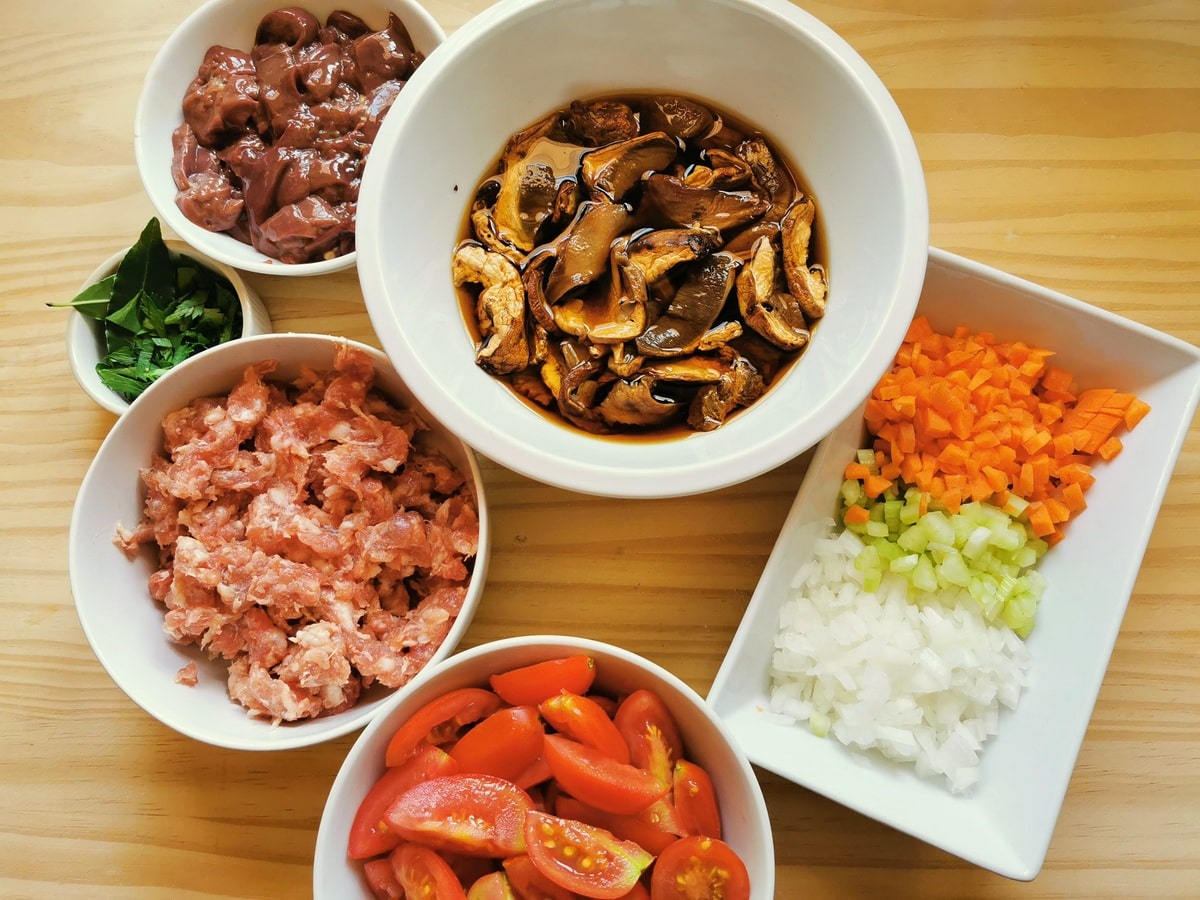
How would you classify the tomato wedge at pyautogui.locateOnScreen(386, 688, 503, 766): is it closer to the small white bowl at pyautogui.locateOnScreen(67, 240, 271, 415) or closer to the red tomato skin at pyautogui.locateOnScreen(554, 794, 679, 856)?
the red tomato skin at pyautogui.locateOnScreen(554, 794, 679, 856)

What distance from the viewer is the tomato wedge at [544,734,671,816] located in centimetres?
127

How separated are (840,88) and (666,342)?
0.50 metres

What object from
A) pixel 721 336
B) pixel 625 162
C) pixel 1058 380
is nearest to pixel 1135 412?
pixel 1058 380

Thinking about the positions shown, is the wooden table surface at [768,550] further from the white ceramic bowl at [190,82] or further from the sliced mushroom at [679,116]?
the sliced mushroom at [679,116]

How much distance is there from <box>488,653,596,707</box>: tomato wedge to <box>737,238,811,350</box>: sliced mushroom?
25.1 inches

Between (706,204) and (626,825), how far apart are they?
3.53 feet

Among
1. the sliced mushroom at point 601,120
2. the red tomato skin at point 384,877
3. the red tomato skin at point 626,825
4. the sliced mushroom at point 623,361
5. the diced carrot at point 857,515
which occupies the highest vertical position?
the sliced mushroom at point 601,120

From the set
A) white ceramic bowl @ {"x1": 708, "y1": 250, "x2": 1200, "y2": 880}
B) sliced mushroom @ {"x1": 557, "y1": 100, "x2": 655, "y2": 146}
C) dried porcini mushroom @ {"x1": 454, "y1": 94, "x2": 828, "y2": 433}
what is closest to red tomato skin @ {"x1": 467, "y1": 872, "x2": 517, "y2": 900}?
white ceramic bowl @ {"x1": 708, "y1": 250, "x2": 1200, "y2": 880}

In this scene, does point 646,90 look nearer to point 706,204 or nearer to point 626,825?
point 706,204

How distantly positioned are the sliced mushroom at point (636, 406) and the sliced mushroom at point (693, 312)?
72 millimetres

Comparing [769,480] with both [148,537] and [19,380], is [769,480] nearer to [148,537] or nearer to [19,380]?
[148,537]

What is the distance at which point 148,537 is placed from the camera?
1558mm

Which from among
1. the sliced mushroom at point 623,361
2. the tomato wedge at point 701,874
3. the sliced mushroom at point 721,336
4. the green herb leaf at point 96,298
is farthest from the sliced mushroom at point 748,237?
the green herb leaf at point 96,298

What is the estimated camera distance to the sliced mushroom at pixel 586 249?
1.51m
